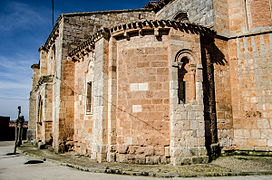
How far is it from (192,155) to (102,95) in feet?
12.6

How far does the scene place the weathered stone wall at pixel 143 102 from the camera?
Result: 731cm

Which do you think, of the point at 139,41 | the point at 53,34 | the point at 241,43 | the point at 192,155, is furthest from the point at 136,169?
the point at 53,34

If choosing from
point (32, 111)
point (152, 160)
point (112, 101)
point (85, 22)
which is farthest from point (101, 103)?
point (32, 111)

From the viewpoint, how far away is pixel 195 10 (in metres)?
10.2

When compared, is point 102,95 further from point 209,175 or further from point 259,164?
point 259,164

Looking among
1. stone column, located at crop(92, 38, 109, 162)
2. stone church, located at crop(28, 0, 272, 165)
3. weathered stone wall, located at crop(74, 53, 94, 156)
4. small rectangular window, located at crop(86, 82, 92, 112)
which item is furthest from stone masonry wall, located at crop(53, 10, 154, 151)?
stone column, located at crop(92, 38, 109, 162)

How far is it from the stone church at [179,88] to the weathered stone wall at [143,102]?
34mm

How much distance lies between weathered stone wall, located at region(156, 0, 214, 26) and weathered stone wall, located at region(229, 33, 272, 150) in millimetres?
1623

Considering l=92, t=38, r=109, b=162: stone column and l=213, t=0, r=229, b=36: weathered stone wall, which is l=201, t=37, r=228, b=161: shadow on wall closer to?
l=213, t=0, r=229, b=36: weathered stone wall

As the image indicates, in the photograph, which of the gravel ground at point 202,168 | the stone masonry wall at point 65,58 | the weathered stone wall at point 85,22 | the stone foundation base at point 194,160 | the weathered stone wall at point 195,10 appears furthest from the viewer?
the weathered stone wall at point 85,22

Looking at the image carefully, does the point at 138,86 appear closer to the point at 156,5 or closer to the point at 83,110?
the point at 83,110

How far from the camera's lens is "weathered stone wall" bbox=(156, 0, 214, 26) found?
369 inches

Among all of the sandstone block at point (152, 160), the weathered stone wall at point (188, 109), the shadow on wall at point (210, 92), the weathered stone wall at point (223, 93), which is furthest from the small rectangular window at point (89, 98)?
the weathered stone wall at point (223, 93)

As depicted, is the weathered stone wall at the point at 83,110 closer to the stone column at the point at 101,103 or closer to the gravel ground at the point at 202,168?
the stone column at the point at 101,103
